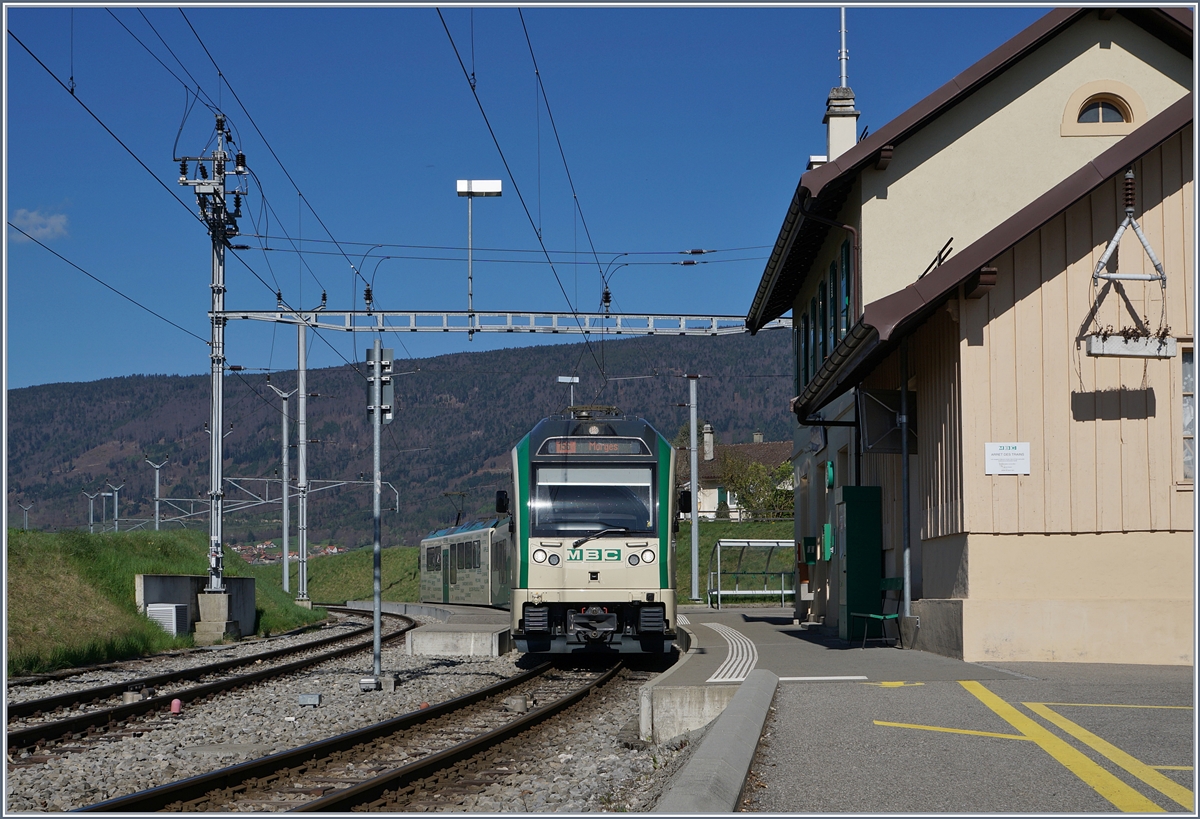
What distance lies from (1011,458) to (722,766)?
9055mm

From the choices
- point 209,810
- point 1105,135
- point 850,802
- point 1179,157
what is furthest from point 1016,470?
point 209,810

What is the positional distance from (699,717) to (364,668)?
9.57 meters

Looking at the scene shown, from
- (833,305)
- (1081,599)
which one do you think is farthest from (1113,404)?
(833,305)

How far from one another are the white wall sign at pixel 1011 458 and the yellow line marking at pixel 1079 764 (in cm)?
507

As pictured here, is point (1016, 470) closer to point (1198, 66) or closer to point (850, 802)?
point (1198, 66)

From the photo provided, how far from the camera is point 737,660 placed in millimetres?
15125

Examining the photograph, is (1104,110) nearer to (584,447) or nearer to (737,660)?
(584,447)

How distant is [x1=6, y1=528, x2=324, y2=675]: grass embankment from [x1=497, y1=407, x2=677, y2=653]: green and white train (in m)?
7.42

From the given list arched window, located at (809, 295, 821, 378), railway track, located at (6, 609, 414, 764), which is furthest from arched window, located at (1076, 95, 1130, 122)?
railway track, located at (6, 609, 414, 764)

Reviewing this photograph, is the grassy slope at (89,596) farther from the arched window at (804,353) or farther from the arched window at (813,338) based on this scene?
the arched window at (804,353)

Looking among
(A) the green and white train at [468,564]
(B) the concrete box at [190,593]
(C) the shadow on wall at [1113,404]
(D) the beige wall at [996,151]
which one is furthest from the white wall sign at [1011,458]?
(A) the green and white train at [468,564]

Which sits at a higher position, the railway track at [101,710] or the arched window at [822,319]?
the arched window at [822,319]

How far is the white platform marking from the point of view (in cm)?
1253

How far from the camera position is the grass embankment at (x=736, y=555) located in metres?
60.1
